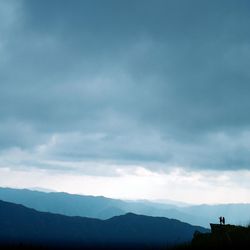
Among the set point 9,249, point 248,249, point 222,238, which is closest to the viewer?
point 248,249

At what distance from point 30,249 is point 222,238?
24.1 m

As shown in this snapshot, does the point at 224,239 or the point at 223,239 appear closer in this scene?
the point at 224,239

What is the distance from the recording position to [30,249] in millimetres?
51406

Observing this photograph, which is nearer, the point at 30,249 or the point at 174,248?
the point at 174,248

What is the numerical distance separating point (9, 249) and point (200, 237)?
78.0 feet

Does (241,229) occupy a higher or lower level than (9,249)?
higher

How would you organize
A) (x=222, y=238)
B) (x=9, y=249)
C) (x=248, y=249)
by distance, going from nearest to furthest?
(x=248, y=249), (x=222, y=238), (x=9, y=249)

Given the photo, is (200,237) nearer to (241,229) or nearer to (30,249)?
(241,229)

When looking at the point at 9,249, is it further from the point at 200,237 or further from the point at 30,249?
the point at 200,237

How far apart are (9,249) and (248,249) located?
94.0 feet

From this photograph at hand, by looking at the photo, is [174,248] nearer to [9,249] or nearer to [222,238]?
[222,238]

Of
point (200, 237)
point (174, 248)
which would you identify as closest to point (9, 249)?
point (174, 248)

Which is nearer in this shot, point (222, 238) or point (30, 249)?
point (222, 238)

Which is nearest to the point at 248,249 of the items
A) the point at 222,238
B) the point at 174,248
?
the point at 222,238
